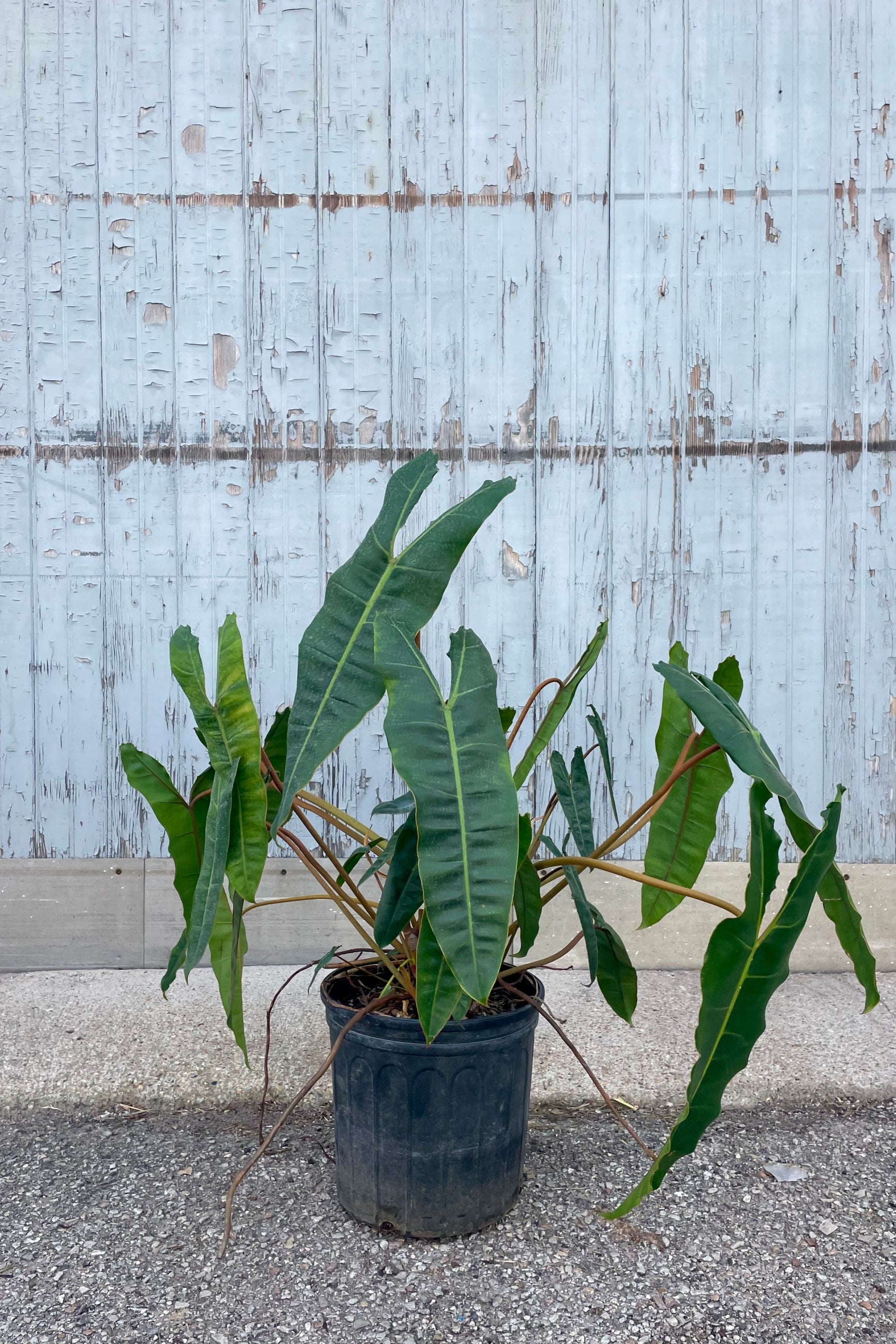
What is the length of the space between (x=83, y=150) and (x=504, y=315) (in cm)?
109

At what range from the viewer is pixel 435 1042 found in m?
1.37

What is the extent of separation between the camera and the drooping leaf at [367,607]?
1.20 m

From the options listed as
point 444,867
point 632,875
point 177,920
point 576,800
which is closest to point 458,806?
point 444,867

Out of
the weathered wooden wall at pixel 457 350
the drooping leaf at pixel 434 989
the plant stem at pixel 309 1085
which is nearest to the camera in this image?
the drooping leaf at pixel 434 989

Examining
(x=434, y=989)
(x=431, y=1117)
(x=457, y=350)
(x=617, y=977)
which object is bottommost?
(x=431, y=1117)

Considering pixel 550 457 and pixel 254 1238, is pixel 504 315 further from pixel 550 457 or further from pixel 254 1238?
pixel 254 1238

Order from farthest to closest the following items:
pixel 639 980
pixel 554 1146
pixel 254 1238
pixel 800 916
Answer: pixel 639 980, pixel 554 1146, pixel 254 1238, pixel 800 916

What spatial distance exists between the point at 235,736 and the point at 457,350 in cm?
148

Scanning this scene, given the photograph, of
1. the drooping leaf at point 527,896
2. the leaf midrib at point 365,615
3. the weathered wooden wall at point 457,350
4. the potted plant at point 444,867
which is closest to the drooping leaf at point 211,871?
the potted plant at point 444,867

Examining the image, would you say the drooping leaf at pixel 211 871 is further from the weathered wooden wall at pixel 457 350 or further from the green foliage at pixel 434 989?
the weathered wooden wall at pixel 457 350

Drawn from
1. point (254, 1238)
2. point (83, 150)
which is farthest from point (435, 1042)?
point (83, 150)

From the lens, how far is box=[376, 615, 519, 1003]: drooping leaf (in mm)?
1068

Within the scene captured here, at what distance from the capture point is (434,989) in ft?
3.84

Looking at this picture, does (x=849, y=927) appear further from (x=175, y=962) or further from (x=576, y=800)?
(x=175, y=962)
